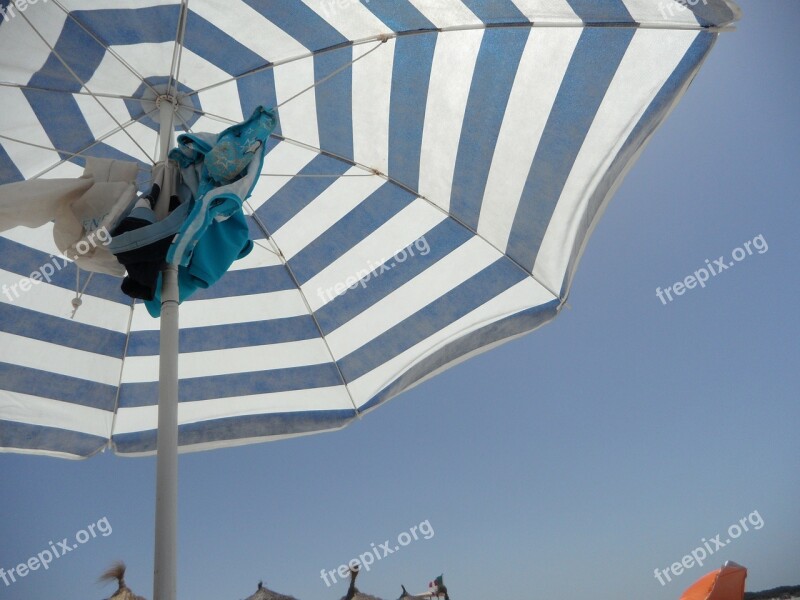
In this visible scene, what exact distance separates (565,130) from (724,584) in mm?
2824

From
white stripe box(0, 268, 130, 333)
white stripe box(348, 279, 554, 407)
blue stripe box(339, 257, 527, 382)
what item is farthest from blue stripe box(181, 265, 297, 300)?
white stripe box(348, 279, 554, 407)

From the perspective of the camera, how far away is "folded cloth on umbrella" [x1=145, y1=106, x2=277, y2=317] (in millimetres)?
2105

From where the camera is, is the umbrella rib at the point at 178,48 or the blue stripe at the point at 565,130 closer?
the blue stripe at the point at 565,130

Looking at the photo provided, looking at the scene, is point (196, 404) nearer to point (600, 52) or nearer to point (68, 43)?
point (68, 43)

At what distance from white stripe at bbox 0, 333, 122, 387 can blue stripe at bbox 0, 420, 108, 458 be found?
0.29 metres

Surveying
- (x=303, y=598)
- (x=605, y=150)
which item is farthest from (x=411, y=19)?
(x=303, y=598)

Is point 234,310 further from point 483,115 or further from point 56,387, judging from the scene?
point 483,115

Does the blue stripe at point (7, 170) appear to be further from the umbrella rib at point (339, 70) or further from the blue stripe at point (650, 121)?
the blue stripe at point (650, 121)

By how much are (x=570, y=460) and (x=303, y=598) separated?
439cm

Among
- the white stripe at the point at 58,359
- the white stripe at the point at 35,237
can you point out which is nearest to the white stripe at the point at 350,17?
the white stripe at the point at 35,237

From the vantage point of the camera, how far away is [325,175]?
2.94 m

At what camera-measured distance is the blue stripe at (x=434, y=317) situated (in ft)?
9.64

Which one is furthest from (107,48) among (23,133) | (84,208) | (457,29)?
(457,29)

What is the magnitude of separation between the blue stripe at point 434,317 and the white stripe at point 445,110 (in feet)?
1.24
